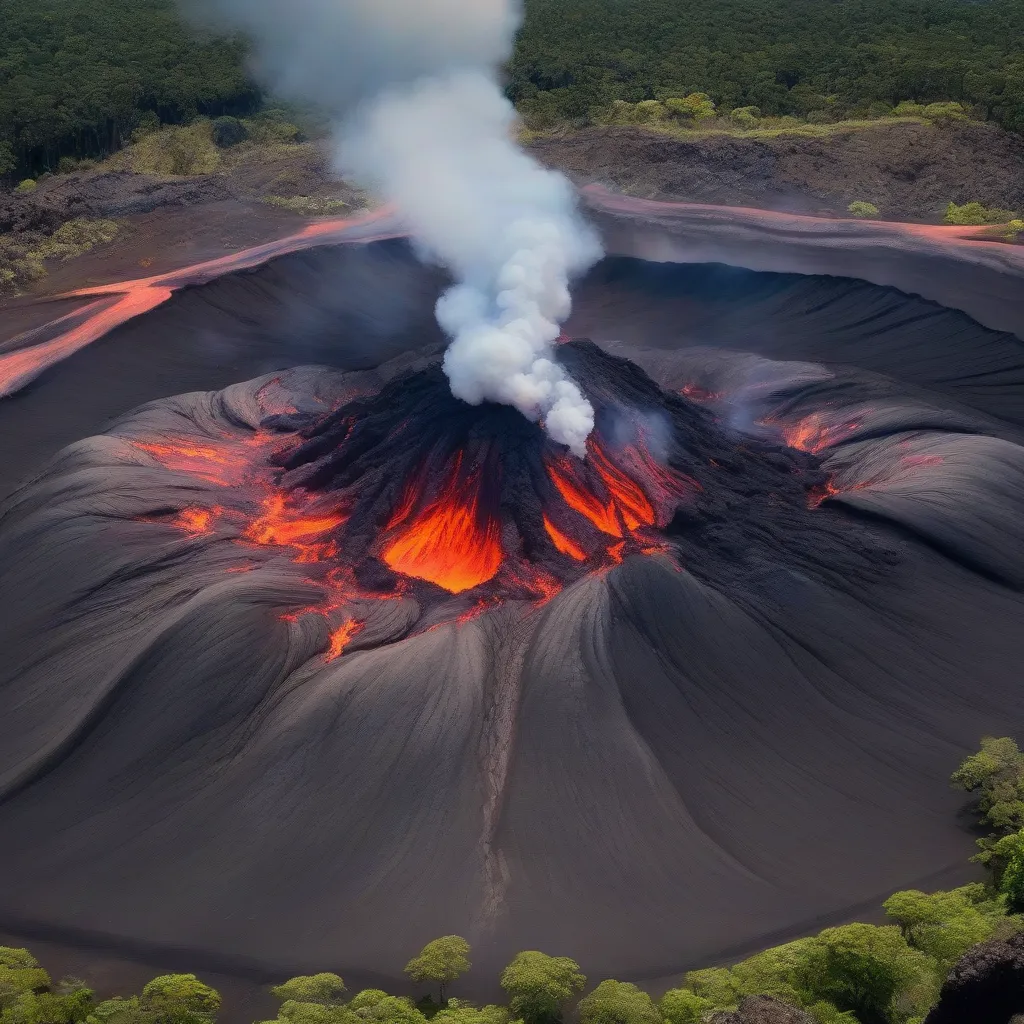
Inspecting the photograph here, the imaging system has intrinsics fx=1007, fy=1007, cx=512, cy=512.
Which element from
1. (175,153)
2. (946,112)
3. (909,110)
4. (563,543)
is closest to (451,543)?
(563,543)

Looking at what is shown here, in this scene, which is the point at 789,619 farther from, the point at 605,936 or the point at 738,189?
the point at 738,189

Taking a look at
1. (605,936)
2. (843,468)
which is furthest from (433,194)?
(605,936)

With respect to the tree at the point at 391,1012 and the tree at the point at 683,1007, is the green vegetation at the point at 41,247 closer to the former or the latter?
the tree at the point at 391,1012

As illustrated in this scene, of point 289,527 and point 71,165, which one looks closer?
point 289,527

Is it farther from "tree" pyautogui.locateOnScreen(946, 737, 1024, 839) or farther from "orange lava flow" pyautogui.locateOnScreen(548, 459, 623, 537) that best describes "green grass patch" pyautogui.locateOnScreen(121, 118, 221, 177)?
"tree" pyautogui.locateOnScreen(946, 737, 1024, 839)

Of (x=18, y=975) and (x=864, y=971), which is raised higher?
(x=864, y=971)

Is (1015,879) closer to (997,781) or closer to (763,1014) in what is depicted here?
(997,781)

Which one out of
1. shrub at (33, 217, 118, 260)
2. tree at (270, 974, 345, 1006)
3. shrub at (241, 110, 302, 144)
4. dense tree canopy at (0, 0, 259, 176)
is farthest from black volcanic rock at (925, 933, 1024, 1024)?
dense tree canopy at (0, 0, 259, 176)
